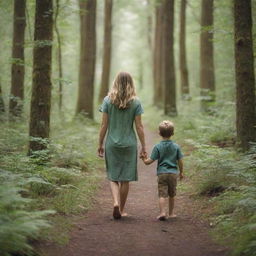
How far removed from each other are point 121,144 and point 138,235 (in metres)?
1.53

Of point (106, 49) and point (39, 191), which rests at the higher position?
point (106, 49)

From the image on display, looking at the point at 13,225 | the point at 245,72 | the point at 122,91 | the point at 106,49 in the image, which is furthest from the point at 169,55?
the point at 13,225

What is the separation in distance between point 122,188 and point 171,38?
14.5 metres

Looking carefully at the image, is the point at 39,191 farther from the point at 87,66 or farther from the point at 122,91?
the point at 87,66

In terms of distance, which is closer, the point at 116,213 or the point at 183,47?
the point at 116,213

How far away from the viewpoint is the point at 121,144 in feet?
21.7

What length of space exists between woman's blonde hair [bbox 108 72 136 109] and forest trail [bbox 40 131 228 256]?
1.92 metres

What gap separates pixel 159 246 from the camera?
17.7 ft

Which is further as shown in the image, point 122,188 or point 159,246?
point 122,188

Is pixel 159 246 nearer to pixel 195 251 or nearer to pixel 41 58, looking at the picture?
pixel 195 251

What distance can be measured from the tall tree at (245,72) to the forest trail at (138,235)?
210 centimetres

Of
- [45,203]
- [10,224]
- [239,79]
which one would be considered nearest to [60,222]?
[45,203]

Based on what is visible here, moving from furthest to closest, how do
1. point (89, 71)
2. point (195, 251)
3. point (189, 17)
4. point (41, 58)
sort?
1. point (189, 17)
2. point (89, 71)
3. point (41, 58)
4. point (195, 251)

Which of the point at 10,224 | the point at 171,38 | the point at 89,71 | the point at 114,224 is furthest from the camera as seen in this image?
the point at 171,38
